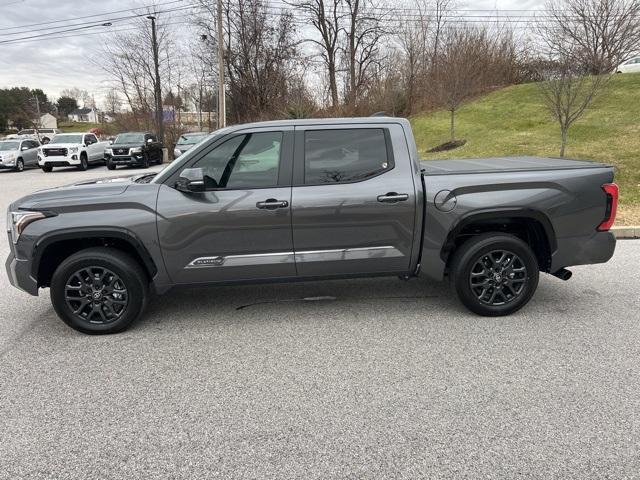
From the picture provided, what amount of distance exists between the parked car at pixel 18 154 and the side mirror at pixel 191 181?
2400 centimetres

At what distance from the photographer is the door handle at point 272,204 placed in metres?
3.91

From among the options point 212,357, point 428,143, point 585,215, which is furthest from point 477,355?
point 428,143

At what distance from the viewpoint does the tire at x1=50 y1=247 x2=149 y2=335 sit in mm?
3920

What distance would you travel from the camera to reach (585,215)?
417cm

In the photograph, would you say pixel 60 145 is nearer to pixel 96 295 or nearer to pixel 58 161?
pixel 58 161

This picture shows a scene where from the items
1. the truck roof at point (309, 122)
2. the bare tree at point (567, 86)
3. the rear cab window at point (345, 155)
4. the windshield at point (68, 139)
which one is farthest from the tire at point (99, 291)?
the windshield at point (68, 139)

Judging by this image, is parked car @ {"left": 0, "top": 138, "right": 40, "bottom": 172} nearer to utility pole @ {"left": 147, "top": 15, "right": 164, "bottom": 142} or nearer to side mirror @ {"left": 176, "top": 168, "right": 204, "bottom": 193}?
utility pole @ {"left": 147, "top": 15, "right": 164, "bottom": 142}

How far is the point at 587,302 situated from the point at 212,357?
378 cm

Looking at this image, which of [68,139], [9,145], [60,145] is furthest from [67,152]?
[9,145]

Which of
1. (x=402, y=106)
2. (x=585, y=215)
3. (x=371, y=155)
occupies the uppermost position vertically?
(x=402, y=106)

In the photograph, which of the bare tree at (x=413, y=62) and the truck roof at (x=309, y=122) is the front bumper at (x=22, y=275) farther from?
the bare tree at (x=413, y=62)

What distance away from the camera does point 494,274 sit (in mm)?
4230

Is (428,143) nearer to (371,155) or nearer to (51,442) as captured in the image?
(371,155)

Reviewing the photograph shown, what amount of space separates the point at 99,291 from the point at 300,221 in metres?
1.90
